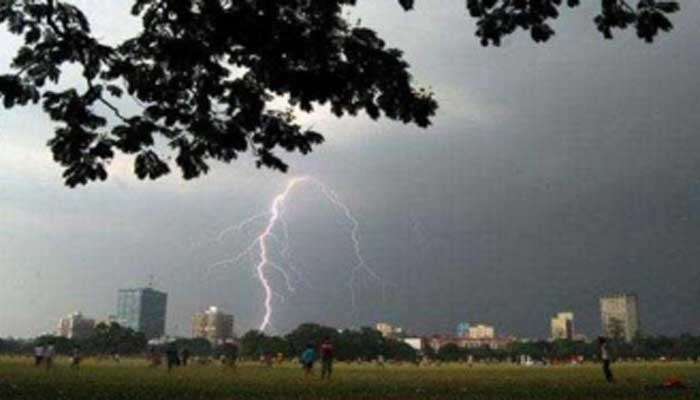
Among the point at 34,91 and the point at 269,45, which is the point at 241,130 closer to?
the point at 269,45

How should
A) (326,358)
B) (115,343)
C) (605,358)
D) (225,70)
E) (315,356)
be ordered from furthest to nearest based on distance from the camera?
(115,343)
(315,356)
(326,358)
(605,358)
(225,70)

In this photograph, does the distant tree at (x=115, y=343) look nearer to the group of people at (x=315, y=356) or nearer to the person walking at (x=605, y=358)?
the group of people at (x=315, y=356)

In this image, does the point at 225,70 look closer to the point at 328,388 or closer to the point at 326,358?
the point at 328,388

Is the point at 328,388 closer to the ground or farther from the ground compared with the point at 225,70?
closer to the ground

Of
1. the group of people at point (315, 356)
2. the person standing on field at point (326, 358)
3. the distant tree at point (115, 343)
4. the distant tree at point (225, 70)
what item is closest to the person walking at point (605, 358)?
the group of people at point (315, 356)

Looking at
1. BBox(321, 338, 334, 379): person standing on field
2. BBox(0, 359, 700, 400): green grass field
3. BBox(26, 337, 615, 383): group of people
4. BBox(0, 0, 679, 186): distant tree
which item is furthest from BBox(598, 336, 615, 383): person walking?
BBox(0, 0, 679, 186): distant tree

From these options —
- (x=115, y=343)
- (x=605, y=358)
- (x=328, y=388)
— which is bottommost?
(x=328, y=388)

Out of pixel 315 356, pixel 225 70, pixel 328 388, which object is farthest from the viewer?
pixel 315 356

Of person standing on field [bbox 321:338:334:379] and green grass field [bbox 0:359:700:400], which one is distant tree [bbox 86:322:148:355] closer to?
green grass field [bbox 0:359:700:400]

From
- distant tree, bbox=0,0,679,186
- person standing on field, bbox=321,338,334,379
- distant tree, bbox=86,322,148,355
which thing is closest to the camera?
distant tree, bbox=0,0,679,186

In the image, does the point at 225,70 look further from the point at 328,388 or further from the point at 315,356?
the point at 315,356

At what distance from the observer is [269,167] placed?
28.7 ft

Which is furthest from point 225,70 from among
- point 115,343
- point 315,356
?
point 115,343

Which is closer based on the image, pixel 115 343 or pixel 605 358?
pixel 605 358
